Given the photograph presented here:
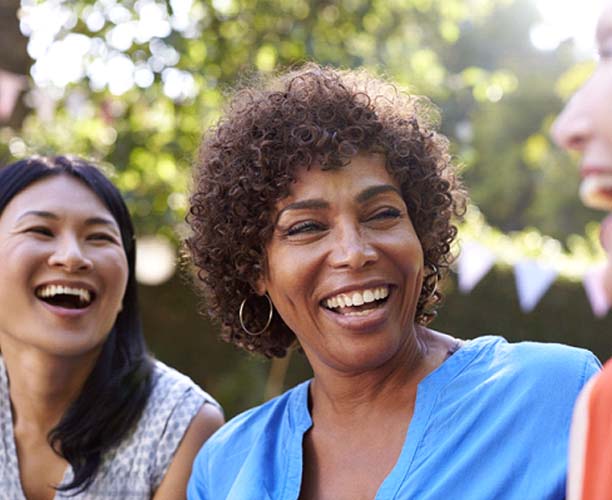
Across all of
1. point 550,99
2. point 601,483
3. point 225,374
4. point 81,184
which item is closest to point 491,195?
point 550,99

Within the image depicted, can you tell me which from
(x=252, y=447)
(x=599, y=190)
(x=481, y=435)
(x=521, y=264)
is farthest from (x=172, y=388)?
(x=521, y=264)

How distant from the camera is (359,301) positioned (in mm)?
2203

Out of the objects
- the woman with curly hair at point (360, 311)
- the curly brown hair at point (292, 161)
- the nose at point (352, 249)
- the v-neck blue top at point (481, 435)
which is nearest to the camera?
the v-neck blue top at point (481, 435)

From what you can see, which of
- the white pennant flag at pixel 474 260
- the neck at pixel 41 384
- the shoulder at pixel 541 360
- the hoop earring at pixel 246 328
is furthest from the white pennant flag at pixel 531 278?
the shoulder at pixel 541 360

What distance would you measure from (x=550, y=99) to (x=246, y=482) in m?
25.2

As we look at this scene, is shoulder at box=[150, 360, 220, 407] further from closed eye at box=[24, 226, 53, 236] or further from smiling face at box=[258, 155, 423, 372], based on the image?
smiling face at box=[258, 155, 423, 372]

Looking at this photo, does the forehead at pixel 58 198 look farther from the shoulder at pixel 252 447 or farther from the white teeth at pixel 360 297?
the white teeth at pixel 360 297

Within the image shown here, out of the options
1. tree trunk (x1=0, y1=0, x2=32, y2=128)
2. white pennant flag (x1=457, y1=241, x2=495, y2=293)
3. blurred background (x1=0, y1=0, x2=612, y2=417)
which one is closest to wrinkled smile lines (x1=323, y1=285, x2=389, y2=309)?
blurred background (x1=0, y1=0, x2=612, y2=417)

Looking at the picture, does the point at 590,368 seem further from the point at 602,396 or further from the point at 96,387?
the point at 96,387

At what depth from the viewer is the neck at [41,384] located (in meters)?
3.04

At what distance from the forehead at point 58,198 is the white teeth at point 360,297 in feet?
3.59

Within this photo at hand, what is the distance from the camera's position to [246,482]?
2.39m

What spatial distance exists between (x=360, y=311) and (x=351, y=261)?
13 centimetres

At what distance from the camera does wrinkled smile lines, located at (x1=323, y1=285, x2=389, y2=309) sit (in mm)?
2199
